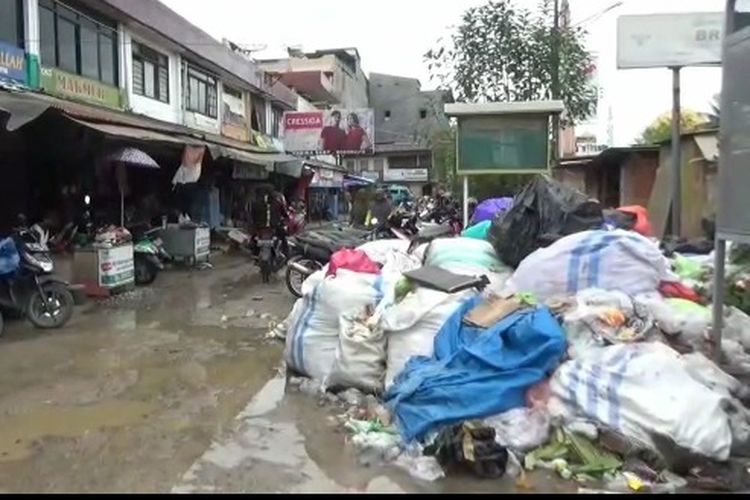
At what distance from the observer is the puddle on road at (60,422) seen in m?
3.90

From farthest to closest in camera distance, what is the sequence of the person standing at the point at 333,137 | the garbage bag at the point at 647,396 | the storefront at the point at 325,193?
the storefront at the point at 325,193 < the person standing at the point at 333,137 < the garbage bag at the point at 647,396

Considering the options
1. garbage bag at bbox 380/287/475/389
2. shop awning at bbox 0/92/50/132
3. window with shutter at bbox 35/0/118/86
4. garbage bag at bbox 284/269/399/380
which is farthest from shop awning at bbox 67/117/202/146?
garbage bag at bbox 380/287/475/389

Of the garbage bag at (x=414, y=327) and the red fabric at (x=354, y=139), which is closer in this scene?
the garbage bag at (x=414, y=327)

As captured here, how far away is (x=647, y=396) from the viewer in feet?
11.1

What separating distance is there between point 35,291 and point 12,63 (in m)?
4.15

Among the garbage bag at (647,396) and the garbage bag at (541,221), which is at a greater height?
the garbage bag at (541,221)

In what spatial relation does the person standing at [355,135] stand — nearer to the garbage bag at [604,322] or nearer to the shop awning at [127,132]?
the shop awning at [127,132]

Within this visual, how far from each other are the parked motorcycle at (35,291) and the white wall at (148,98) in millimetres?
6941

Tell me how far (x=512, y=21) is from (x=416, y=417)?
9.52 meters

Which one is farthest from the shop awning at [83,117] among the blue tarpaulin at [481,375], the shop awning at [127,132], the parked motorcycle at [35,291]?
the blue tarpaulin at [481,375]

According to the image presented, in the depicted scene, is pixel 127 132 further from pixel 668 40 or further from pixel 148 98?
pixel 668 40

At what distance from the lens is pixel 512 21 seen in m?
11.8

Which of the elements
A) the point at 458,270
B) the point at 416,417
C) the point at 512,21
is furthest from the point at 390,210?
the point at 416,417

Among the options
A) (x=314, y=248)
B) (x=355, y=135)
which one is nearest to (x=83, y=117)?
(x=314, y=248)
